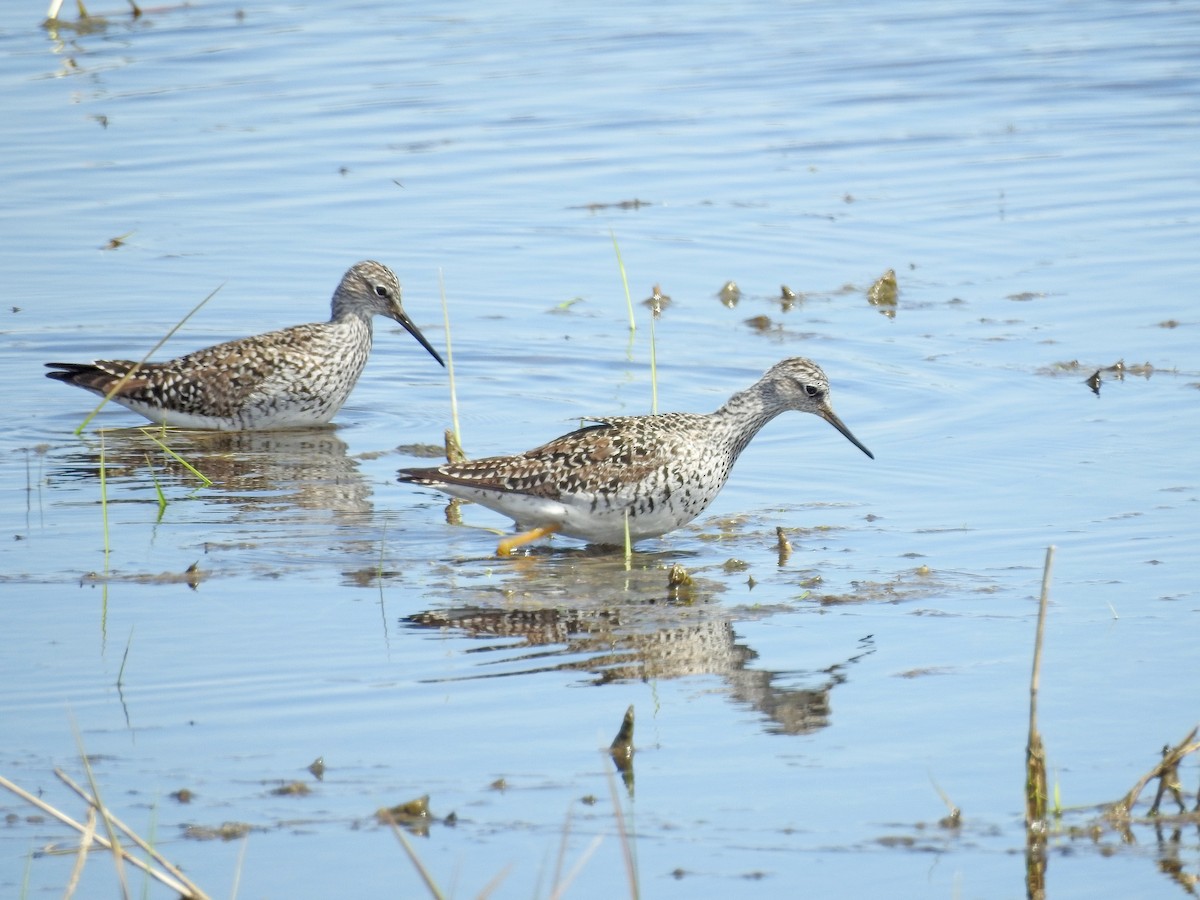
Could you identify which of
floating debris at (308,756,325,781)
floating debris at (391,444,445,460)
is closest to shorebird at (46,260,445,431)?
floating debris at (391,444,445,460)

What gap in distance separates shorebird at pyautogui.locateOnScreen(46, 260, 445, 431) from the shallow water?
216mm

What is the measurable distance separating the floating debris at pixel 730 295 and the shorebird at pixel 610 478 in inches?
156

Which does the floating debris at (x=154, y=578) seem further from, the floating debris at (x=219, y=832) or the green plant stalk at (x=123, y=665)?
the floating debris at (x=219, y=832)

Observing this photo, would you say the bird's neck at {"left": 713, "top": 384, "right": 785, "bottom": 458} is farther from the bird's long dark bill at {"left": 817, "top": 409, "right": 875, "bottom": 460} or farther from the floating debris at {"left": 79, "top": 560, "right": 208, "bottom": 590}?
the floating debris at {"left": 79, "top": 560, "right": 208, "bottom": 590}

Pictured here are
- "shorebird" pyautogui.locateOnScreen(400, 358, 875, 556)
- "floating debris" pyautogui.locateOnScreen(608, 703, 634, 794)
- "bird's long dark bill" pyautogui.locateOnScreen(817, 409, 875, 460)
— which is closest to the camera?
"floating debris" pyautogui.locateOnScreen(608, 703, 634, 794)

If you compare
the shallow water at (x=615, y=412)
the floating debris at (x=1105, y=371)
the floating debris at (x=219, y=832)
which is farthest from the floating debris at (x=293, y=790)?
the floating debris at (x=1105, y=371)

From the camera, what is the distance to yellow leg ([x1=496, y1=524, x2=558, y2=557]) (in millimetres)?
9055

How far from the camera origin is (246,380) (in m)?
11.6

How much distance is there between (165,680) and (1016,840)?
330 cm

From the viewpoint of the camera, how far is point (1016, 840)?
575 cm

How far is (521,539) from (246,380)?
3.24 meters

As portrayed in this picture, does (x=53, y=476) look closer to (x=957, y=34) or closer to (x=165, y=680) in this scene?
(x=165, y=680)

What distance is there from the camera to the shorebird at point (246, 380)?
38.1 ft

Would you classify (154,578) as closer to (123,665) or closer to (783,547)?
(123,665)
